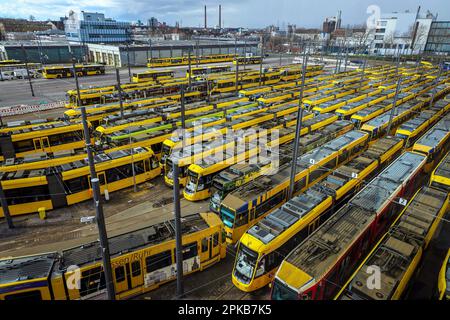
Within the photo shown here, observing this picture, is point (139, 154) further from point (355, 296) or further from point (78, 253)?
point (355, 296)

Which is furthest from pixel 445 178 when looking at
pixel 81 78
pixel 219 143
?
pixel 81 78

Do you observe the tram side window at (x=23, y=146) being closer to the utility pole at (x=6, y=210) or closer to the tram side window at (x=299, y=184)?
the utility pole at (x=6, y=210)

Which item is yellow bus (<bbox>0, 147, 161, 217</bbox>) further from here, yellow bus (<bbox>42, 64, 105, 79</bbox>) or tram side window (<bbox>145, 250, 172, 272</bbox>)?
yellow bus (<bbox>42, 64, 105, 79</bbox>)

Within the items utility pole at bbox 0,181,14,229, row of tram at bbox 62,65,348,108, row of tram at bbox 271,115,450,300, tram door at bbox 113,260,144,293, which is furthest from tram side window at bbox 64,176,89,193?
row of tram at bbox 271,115,450,300

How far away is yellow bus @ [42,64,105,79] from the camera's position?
58.8 m

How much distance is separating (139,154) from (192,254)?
10.3 m

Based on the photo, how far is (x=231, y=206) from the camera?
1434 cm

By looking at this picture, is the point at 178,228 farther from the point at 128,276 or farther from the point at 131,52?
the point at 131,52

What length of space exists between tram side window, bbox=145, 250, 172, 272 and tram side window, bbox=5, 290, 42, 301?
3744 millimetres

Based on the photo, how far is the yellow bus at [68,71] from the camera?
58.8 m

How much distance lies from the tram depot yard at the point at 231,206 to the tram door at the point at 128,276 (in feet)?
0.16

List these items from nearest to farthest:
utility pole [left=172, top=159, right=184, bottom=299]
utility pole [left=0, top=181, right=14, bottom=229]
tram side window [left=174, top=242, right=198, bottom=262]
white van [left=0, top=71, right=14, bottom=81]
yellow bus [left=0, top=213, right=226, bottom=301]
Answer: utility pole [left=172, top=159, right=184, bottom=299] < yellow bus [left=0, top=213, right=226, bottom=301] < tram side window [left=174, top=242, right=198, bottom=262] < utility pole [left=0, top=181, right=14, bottom=229] < white van [left=0, top=71, right=14, bottom=81]

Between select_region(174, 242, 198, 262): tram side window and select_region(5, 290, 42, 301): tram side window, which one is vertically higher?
select_region(5, 290, 42, 301): tram side window

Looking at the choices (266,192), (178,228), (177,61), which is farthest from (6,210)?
(177,61)
